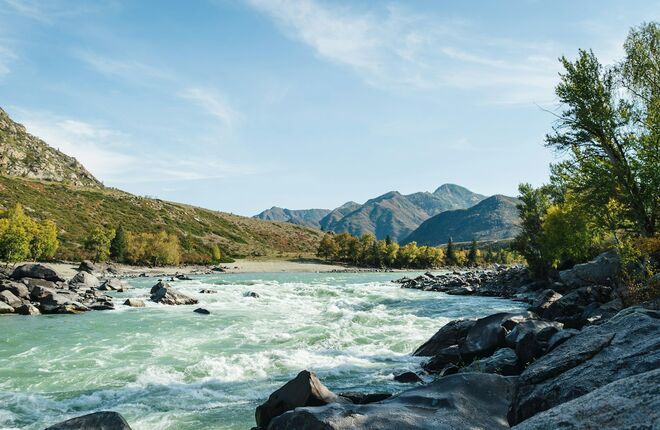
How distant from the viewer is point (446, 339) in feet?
65.8

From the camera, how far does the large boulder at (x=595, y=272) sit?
34.4 m

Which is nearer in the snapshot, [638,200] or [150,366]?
[150,366]

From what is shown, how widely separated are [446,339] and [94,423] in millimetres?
15494

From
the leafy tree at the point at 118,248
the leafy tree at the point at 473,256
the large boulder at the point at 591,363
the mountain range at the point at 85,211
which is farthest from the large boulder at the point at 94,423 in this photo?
the leafy tree at the point at 473,256

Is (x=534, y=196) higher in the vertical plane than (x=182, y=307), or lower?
higher

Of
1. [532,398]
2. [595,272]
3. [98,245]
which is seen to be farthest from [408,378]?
[98,245]

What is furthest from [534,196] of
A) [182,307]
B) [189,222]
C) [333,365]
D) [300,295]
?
[189,222]

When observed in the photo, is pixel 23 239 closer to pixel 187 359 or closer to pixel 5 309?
pixel 5 309

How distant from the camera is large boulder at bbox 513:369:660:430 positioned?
336 centimetres

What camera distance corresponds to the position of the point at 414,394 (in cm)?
923

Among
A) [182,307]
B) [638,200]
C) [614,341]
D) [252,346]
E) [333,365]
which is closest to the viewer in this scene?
[614,341]

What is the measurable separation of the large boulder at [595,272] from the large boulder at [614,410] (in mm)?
33812

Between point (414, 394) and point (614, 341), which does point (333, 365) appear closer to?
point (414, 394)

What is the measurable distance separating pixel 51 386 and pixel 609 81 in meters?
35.5
